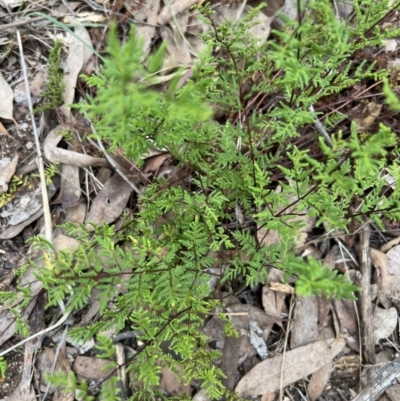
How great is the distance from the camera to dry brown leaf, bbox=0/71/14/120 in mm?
2957

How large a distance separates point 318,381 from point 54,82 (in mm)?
2489

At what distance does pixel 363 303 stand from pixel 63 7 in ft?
9.41

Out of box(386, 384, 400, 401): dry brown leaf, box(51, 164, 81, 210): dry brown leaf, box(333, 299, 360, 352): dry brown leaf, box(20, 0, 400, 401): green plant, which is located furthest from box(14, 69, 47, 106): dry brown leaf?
box(386, 384, 400, 401): dry brown leaf

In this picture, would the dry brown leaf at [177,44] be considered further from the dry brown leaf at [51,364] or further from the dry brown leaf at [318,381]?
the dry brown leaf at [318,381]

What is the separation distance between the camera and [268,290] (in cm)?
278

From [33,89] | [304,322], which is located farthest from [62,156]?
[304,322]

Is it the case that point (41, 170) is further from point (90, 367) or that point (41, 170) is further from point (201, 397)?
point (201, 397)

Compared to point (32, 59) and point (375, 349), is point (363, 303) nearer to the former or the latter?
point (375, 349)

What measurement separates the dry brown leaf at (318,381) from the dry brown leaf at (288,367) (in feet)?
0.10

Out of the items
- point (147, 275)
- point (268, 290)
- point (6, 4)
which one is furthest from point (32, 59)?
point (268, 290)

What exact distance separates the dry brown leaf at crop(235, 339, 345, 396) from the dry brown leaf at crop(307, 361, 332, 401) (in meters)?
0.03

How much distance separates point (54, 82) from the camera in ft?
9.28

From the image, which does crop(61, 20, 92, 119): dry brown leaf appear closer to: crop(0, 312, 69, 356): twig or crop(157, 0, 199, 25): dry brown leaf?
crop(157, 0, 199, 25): dry brown leaf

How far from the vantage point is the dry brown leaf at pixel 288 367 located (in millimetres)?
2635
